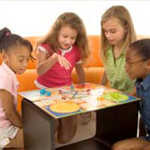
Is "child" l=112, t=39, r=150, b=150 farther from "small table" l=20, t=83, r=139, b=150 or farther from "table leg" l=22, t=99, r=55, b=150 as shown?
"table leg" l=22, t=99, r=55, b=150

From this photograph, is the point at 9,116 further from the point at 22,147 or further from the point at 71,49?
the point at 71,49

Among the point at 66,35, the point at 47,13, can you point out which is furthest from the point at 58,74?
the point at 47,13

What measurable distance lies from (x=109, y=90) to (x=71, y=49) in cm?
46

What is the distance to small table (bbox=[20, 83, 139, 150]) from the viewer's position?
0.89m

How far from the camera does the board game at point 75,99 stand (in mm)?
883

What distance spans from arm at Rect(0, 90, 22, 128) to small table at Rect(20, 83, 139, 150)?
54 mm

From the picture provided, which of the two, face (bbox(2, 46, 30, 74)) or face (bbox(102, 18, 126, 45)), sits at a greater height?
face (bbox(102, 18, 126, 45))

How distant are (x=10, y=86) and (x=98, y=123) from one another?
0.60 metres

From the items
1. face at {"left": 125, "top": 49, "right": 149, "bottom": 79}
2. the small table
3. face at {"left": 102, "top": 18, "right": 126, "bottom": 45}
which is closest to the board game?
the small table

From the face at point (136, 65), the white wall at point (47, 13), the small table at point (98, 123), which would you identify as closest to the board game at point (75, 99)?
the small table at point (98, 123)

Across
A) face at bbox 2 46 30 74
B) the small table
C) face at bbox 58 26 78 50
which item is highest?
face at bbox 58 26 78 50

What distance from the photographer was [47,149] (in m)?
0.90

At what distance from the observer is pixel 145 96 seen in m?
1.01

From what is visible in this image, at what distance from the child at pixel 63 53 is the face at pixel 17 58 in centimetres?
19
